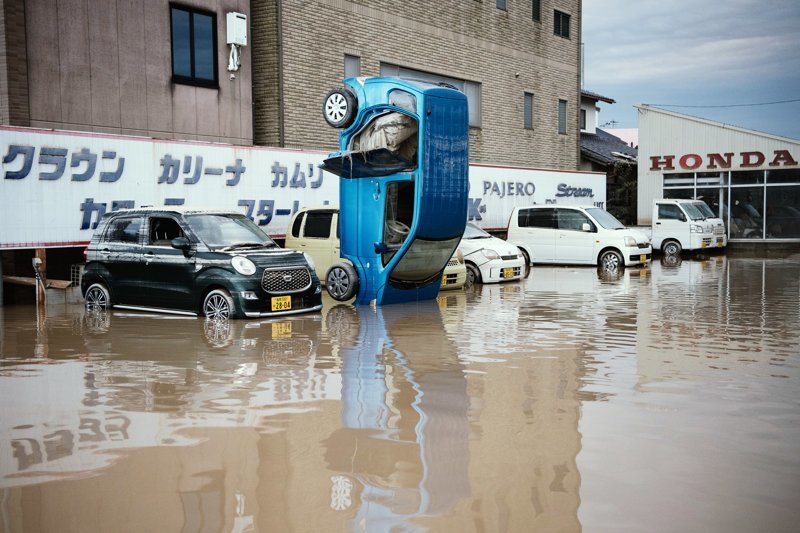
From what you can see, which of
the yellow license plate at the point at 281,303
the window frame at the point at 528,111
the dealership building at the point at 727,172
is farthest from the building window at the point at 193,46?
the dealership building at the point at 727,172

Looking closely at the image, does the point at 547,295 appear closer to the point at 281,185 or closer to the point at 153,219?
the point at 281,185

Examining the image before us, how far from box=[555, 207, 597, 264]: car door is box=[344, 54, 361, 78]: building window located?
20.5ft

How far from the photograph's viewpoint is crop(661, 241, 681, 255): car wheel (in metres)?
25.9

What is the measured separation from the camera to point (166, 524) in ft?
14.3

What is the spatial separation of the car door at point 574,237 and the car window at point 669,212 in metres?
5.70

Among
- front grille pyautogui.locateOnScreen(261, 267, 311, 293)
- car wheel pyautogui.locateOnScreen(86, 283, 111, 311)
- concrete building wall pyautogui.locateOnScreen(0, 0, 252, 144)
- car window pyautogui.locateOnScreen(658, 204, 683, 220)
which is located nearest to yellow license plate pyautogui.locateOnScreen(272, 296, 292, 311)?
front grille pyautogui.locateOnScreen(261, 267, 311, 293)

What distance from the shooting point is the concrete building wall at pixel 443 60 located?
19.3m

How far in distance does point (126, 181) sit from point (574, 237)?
11467 mm

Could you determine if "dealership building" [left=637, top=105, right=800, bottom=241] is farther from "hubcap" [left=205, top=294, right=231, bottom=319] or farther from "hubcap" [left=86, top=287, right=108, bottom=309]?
Result: "hubcap" [left=86, top=287, right=108, bottom=309]

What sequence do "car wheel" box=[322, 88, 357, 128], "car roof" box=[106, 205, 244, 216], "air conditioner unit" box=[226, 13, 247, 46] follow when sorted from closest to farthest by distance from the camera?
"car roof" box=[106, 205, 244, 216] → "car wheel" box=[322, 88, 357, 128] → "air conditioner unit" box=[226, 13, 247, 46]

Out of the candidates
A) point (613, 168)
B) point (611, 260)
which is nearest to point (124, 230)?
point (611, 260)

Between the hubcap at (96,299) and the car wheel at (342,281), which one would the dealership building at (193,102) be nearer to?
the hubcap at (96,299)

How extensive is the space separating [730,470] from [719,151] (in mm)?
28996

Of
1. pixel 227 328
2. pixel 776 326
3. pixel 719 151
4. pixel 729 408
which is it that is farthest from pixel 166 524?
pixel 719 151
